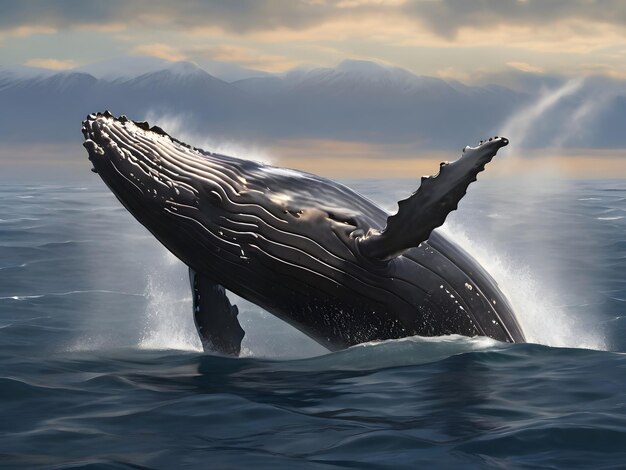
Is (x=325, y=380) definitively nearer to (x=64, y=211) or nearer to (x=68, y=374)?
(x=68, y=374)

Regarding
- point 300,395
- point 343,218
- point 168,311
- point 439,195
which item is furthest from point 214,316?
point 168,311

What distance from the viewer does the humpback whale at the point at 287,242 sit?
11.4m

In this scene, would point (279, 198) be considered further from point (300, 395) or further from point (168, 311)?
point (168, 311)

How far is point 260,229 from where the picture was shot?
11.5 meters

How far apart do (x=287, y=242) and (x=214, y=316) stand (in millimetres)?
1605

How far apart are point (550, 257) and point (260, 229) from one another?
1935 cm

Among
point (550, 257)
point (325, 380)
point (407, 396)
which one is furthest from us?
point (550, 257)

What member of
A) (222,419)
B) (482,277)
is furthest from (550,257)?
(222,419)

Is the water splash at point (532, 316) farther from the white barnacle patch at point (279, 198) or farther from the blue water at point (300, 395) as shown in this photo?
the white barnacle patch at point (279, 198)

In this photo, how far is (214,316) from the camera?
1246 cm

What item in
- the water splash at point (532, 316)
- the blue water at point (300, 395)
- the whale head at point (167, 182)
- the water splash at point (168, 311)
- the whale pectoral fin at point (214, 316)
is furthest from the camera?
the water splash at point (168, 311)

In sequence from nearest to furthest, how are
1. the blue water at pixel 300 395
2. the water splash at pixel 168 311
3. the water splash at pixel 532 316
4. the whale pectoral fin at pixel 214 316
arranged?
the blue water at pixel 300 395, the whale pectoral fin at pixel 214 316, the water splash at pixel 532 316, the water splash at pixel 168 311

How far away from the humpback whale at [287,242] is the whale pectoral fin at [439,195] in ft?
2.53

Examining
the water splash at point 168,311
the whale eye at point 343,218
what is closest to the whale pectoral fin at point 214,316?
the water splash at point 168,311
